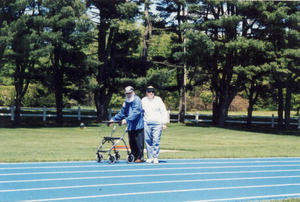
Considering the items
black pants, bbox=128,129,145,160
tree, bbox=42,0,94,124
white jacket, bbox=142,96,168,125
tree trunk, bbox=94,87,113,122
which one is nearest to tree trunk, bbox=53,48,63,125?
tree, bbox=42,0,94,124

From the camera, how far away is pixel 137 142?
35.7 feet

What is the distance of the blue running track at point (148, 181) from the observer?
7246mm

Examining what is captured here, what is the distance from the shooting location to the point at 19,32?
94.3 feet

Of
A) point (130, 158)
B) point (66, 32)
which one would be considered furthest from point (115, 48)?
point (130, 158)

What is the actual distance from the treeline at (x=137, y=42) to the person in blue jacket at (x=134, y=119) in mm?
18950

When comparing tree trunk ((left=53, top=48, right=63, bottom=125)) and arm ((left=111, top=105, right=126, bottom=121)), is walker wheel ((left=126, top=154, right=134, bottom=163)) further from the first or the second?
tree trunk ((left=53, top=48, right=63, bottom=125))

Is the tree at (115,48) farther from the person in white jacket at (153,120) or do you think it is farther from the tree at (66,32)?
the person in white jacket at (153,120)

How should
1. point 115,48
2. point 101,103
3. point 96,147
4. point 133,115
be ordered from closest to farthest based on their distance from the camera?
point 133,115 → point 96,147 → point 115,48 → point 101,103

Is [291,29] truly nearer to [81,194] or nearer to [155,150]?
[155,150]

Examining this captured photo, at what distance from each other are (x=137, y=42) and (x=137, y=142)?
88.3 ft

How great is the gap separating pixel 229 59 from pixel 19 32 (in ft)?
57.5

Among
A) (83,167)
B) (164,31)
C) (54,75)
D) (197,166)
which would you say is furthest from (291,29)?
(83,167)

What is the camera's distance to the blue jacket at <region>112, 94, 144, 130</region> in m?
10.7

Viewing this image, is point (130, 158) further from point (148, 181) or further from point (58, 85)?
point (58, 85)
